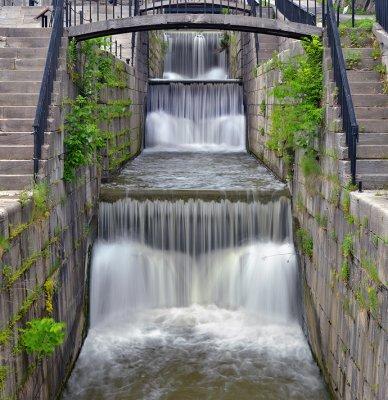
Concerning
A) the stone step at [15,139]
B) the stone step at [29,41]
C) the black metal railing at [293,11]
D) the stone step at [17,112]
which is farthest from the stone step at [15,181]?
the black metal railing at [293,11]

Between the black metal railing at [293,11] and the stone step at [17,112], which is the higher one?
the black metal railing at [293,11]

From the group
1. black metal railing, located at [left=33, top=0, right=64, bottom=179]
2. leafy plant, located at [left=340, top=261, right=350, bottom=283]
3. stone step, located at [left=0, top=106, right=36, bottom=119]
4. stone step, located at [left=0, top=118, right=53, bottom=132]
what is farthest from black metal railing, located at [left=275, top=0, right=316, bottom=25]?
leafy plant, located at [left=340, top=261, right=350, bottom=283]

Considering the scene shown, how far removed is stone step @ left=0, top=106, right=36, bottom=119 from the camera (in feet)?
29.9

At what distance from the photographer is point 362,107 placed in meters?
9.34

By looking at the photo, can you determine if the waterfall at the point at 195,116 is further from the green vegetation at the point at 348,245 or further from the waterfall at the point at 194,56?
the green vegetation at the point at 348,245

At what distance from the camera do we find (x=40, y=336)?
6613mm

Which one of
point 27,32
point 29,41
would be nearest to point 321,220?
point 29,41

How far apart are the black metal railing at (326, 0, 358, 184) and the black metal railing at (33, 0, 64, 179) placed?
4.10m

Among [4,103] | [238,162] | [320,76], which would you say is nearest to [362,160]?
[320,76]

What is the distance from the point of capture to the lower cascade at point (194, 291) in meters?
9.35

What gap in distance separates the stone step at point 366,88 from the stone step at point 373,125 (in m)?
0.77

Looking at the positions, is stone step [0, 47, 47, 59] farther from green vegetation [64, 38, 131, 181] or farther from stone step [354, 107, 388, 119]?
stone step [354, 107, 388, 119]

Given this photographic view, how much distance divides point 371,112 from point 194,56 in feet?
62.6

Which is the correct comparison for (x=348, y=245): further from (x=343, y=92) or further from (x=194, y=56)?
(x=194, y=56)
